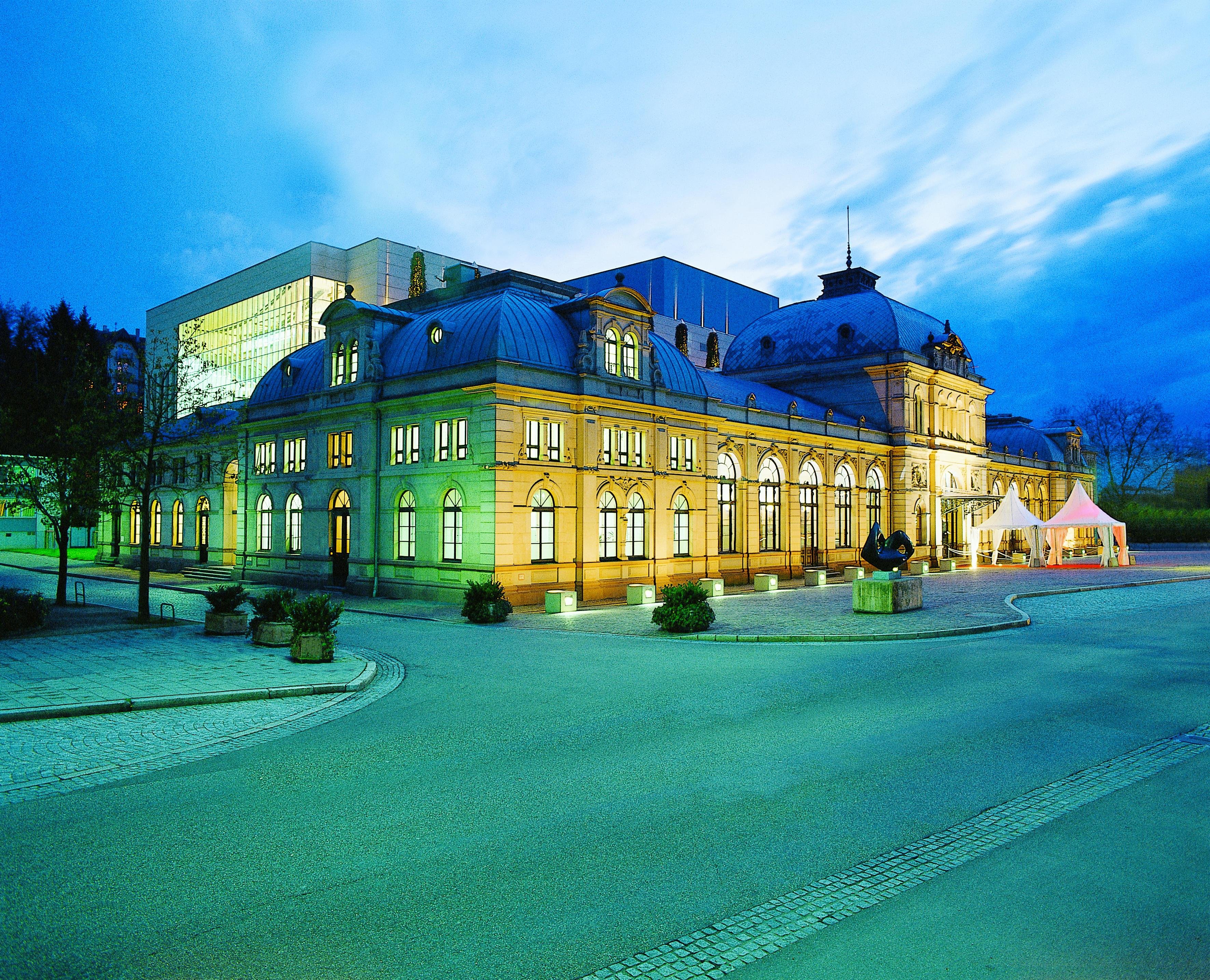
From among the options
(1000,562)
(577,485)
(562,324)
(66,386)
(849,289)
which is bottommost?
(1000,562)

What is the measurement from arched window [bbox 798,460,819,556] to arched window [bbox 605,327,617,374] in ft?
56.1

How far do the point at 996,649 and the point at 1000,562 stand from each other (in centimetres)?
4696

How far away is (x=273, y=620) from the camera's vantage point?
Result: 784 inches

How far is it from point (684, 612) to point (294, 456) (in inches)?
1001

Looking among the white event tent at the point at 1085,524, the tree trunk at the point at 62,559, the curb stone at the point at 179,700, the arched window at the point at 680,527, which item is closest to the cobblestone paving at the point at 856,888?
the curb stone at the point at 179,700

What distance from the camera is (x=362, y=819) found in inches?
307

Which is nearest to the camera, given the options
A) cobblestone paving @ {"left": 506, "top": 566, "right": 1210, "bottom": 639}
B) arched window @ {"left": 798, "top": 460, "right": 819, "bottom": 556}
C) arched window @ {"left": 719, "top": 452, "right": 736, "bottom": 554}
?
cobblestone paving @ {"left": 506, "top": 566, "right": 1210, "bottom": 639}

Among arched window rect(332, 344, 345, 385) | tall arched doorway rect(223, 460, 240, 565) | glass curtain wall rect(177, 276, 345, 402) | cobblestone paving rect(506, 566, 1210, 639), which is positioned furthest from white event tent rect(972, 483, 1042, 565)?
glass curtain wall rect(177, 276, 345, 402)

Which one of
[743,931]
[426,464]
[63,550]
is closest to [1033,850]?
[743,931]

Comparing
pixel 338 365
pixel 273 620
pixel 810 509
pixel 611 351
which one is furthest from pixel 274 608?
pixel 810 509

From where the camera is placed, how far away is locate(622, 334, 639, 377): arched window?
114ft

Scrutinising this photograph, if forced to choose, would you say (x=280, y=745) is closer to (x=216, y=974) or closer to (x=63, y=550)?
(x=216, y=974)

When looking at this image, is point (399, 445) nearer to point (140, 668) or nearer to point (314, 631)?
point (314, 631)

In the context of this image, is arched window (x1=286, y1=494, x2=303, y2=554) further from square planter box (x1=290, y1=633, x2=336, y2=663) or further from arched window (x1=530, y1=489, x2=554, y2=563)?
square planter box (x1=290, y1=633, x2=336, y2=663)
